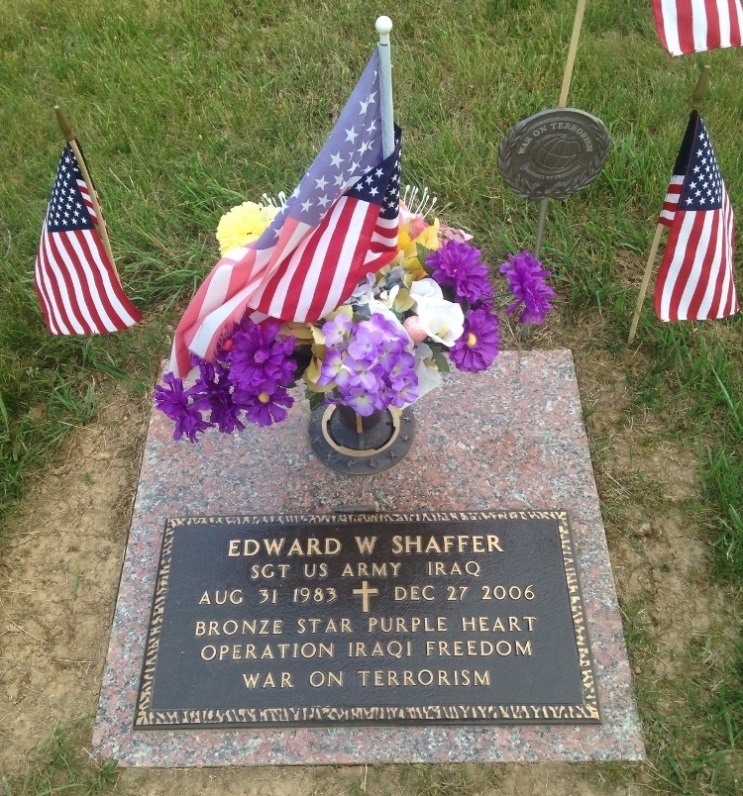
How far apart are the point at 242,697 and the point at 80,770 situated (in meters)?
0.57

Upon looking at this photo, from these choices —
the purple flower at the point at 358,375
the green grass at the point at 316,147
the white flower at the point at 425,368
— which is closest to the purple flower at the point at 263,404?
the purple flower at the point at 358,375

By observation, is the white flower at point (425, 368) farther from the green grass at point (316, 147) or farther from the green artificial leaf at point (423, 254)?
the green grass at point (316, 147)

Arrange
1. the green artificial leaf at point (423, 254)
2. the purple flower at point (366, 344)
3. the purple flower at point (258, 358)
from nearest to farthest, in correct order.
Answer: the purple flower at point (366, 344)
the purple flower at point (258, 358)
the green artificial leaf at point (423, 254)

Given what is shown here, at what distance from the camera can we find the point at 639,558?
2836 millimetres

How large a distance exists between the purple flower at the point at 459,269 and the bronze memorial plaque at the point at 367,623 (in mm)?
945

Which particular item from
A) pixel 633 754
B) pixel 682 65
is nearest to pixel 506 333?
pixel 633 754

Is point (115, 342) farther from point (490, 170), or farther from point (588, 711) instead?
point (588, 711)

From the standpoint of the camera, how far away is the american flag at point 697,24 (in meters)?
2.37

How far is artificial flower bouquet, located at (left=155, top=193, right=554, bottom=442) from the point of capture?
2031 mm

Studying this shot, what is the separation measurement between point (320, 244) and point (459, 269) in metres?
0.40

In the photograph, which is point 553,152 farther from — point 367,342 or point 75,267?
point 75,267

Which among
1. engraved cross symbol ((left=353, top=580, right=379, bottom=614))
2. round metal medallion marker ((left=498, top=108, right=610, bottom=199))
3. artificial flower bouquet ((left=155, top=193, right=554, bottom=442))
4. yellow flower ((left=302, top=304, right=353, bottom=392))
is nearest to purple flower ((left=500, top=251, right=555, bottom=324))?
artificial flower bouquet ((left=155, top=193, right=554, bottom=442))

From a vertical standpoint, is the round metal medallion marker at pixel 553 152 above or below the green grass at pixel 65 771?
above

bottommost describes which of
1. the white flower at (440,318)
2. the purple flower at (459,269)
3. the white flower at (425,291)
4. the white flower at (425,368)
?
the white flower at (440,318)
